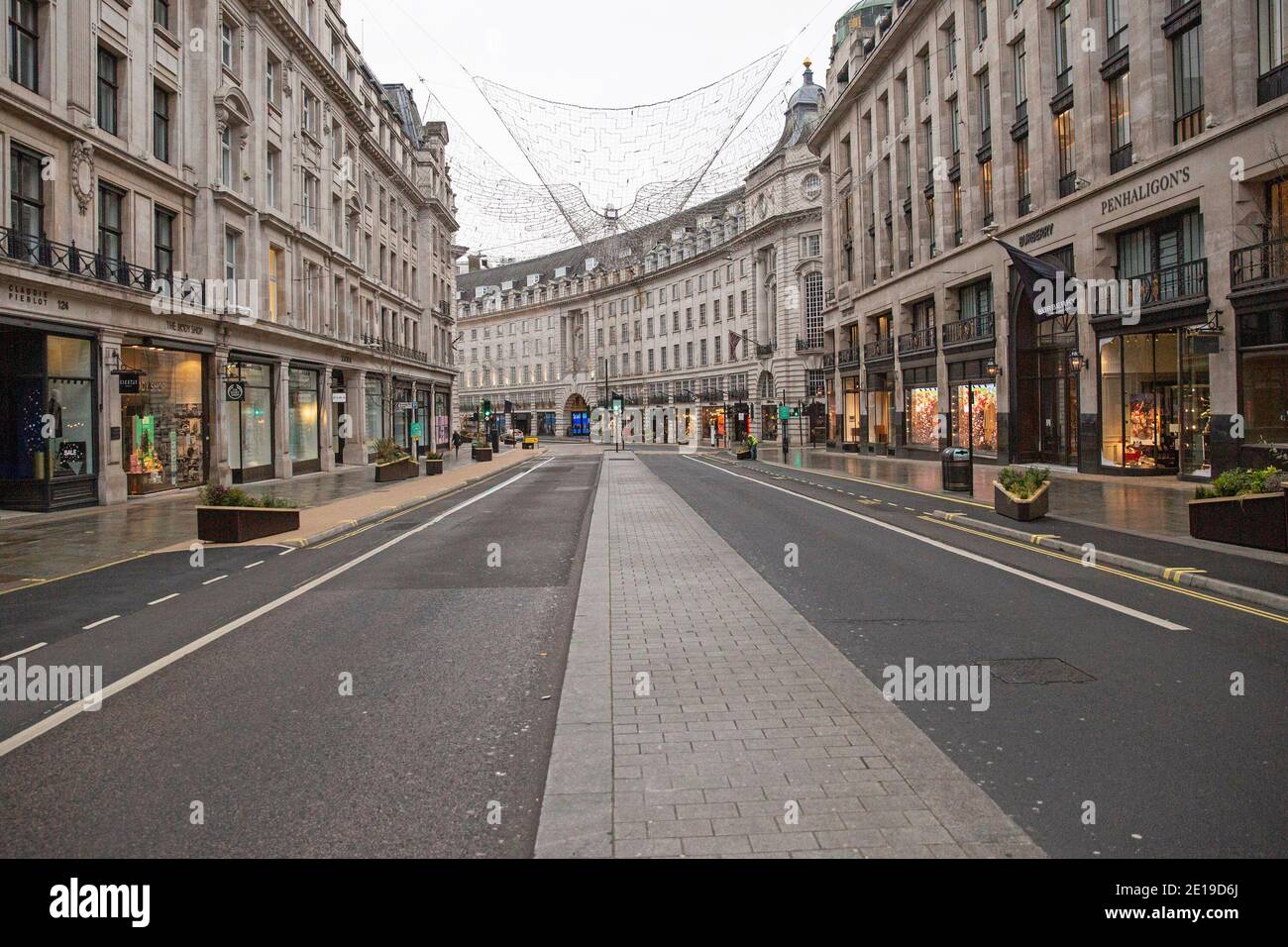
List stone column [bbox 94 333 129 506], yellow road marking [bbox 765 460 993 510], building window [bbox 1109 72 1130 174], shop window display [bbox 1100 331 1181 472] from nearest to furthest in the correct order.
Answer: yellow road marking [bbox 765 460 993 510] < stone column [bbox 94 333 129 506] < shop window display [bbox 1100 331 1181 472] < building window [bbox 1109 72 1130 174]

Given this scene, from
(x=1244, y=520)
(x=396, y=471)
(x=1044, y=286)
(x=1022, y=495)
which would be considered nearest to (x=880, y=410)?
(x=1044, y=286)

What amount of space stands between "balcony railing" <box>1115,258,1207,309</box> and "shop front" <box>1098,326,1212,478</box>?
3.27ft

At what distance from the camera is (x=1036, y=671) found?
6383 millimetres

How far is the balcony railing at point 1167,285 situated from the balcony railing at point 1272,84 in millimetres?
4072

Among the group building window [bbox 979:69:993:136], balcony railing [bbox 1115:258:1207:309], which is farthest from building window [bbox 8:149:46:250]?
building window [bbox 979:69:993:136]

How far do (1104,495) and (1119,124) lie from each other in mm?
14154

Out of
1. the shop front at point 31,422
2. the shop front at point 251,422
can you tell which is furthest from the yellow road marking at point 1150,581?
the shop front at point 251,422

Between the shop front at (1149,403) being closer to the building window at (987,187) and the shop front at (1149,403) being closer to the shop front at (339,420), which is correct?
the building window at (987,187)

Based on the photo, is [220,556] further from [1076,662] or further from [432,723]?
[1076,662]

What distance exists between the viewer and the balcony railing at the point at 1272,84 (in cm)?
2005

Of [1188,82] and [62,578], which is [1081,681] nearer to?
[62,578]

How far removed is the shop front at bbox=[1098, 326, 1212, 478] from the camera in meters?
24.0

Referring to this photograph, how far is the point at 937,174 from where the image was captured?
38375mm

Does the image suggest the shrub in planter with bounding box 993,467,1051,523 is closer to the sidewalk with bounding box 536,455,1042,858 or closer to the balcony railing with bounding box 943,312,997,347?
the sidewalk with bounding box 536,455,1042,858
